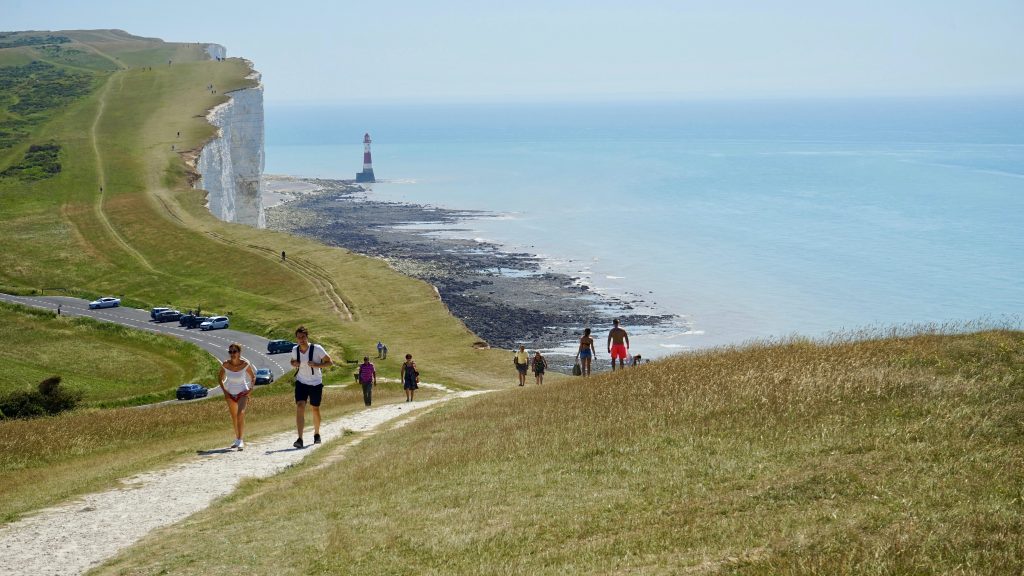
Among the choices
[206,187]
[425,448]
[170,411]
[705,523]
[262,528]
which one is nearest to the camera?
[705,523]

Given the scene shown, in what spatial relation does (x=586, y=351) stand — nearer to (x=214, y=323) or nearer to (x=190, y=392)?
(x=190, y=392)

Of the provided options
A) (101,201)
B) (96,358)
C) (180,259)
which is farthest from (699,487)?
(101,201)

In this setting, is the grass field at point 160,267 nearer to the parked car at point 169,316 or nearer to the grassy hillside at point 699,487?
the parked car at point 169,316

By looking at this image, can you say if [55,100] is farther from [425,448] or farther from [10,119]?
[425,448]

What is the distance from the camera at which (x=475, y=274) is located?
4277 inches

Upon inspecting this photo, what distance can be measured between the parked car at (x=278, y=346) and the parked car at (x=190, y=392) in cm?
Result: 1437

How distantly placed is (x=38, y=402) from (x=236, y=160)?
98.7 metres

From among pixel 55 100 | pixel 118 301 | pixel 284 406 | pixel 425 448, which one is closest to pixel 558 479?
pixel 425 448

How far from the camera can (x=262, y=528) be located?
1413 centimetres

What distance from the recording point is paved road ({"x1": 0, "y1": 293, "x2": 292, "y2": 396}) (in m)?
62.1

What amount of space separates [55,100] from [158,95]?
573 inches

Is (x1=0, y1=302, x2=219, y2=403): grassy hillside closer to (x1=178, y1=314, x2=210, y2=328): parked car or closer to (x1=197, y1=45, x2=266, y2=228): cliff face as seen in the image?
(x1=178, y1=314, x2=210, y2=328): parked car

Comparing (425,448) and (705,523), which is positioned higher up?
(705,523)

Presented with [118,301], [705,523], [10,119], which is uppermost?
[10,119]
